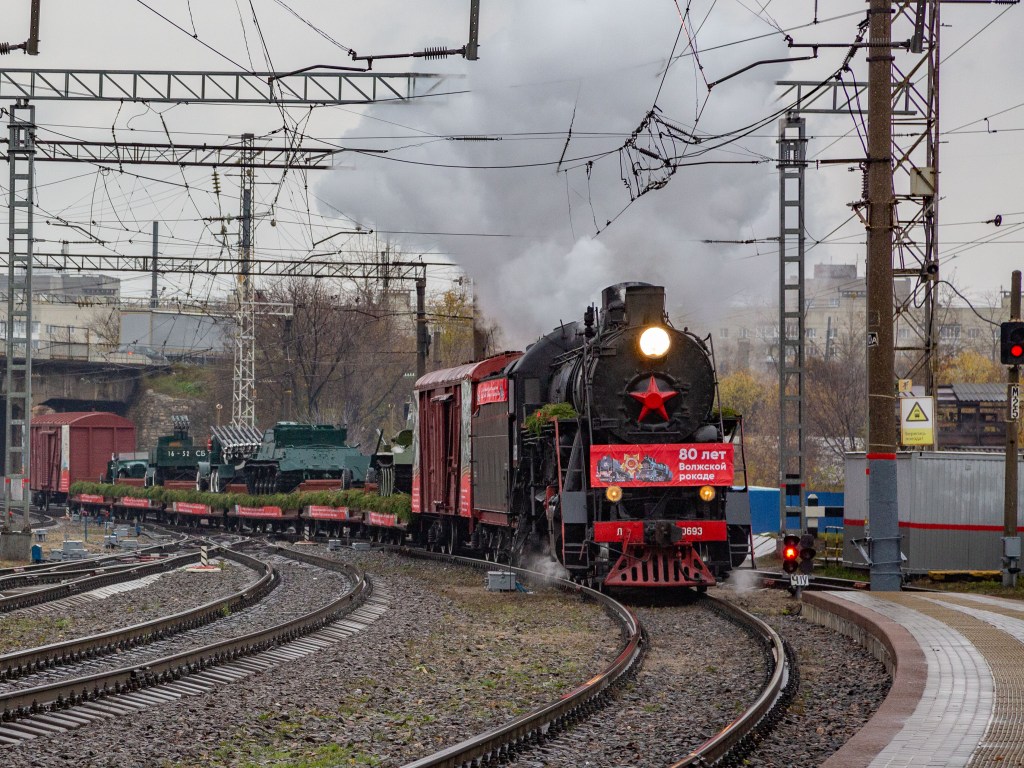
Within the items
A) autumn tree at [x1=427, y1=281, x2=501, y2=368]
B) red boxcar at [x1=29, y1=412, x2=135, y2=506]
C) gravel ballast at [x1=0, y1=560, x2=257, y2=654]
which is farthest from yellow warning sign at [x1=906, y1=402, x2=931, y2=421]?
red boxcar at [x1=29, y1=412, x2=135, y2=506]

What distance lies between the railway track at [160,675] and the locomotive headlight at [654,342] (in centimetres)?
460

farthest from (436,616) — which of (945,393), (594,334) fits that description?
(945,393)

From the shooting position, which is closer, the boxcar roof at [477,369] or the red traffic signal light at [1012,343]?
the red traffic signal light at [1012,343]

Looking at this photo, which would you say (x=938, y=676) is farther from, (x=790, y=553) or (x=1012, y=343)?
(x=1012, y=343)

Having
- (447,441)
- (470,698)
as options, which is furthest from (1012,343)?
(470,698)

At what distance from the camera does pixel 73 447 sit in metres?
55.1

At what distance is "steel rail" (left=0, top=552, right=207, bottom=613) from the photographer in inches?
671

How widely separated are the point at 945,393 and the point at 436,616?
138ft

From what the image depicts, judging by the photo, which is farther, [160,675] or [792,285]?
[792,285]

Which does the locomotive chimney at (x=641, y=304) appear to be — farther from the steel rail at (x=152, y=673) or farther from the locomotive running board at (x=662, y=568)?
the steel rail at (x=152, y=673)

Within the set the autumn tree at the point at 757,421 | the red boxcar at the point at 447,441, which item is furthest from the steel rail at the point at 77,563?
the autumn tree at the point at 757,421

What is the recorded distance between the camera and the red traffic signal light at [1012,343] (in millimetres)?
17312

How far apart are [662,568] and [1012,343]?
5537 mm

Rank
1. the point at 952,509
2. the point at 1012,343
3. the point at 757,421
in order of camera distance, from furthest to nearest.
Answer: the point at 757,421 < the point at 952,509 < the point at 1012,343
